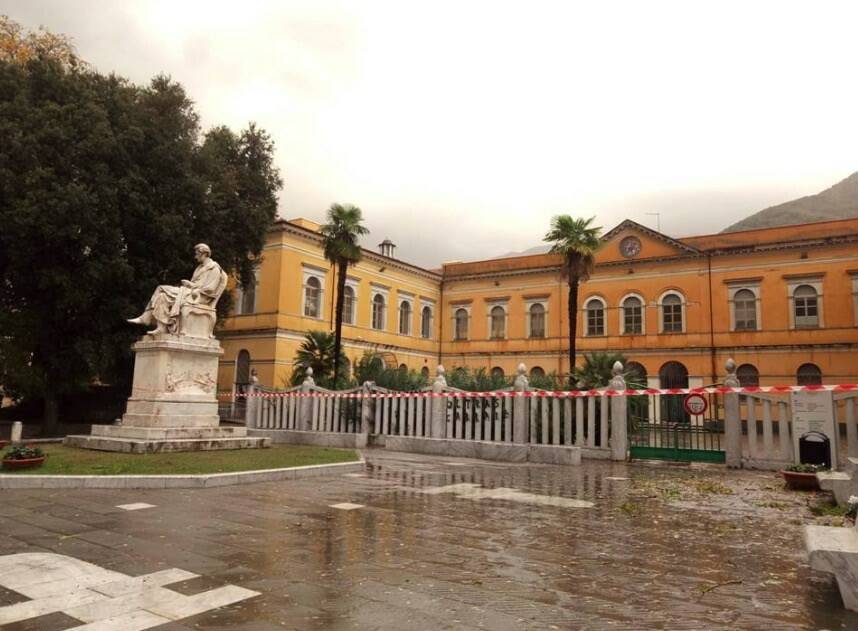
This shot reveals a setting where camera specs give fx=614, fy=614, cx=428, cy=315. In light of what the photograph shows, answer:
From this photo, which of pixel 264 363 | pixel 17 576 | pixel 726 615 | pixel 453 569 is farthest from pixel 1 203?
pixel 726 615

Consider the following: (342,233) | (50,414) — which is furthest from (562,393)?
(50,414)

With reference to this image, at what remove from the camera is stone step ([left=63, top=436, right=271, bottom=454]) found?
1048 centimetres

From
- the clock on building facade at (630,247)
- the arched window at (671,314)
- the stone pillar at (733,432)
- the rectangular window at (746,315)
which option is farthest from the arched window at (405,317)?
the stone pillar at (733,432)

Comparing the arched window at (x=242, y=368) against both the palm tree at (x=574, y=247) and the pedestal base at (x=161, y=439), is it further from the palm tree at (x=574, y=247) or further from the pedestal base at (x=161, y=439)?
the pedestal base at (x=161, y=439)

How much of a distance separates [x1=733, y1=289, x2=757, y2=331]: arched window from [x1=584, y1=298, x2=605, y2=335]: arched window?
738cm

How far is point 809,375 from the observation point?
32062 millimetres

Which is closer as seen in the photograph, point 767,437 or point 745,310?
point 767,437

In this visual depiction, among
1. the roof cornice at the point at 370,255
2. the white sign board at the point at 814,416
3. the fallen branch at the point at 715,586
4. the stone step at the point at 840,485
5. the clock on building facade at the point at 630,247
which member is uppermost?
the clock on building facade at the point at 630,247

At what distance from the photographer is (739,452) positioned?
12016 millimetres

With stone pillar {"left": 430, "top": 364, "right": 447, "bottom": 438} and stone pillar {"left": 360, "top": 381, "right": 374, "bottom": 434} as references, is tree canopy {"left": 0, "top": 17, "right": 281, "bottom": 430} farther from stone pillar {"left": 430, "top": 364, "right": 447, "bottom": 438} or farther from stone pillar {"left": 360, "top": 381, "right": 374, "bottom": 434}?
stone pillar {"left": 430, "top": 364, "right": 447, "bottom": 438}

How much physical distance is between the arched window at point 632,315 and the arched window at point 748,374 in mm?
5805

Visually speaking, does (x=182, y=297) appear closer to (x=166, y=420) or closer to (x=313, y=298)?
(x=166, y=420)

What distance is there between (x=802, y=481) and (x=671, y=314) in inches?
1128

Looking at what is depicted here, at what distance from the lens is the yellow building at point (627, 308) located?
106 feet
